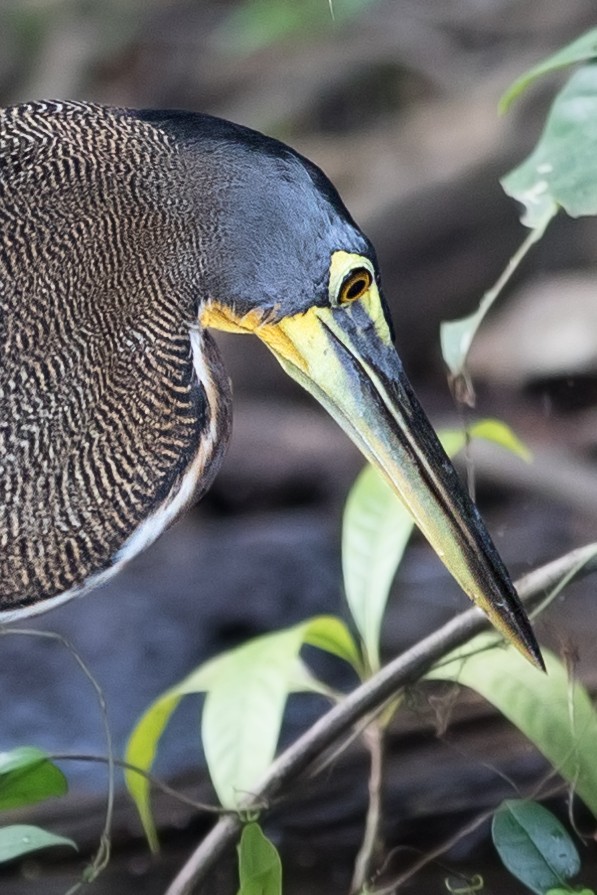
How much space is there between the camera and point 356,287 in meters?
1.53

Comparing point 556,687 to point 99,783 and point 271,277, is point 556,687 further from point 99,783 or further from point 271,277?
point 99,783

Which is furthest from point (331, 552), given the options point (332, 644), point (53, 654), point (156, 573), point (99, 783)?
point (332, 644)

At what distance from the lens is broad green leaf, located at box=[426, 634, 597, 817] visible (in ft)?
5.04

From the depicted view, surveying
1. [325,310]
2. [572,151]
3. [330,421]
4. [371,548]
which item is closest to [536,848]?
[371,548]

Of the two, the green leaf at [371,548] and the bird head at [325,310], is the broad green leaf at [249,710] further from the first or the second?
the bird head at [325,310]

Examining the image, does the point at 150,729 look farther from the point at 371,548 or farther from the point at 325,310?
the point at 325,310

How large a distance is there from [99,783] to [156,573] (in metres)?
0.73

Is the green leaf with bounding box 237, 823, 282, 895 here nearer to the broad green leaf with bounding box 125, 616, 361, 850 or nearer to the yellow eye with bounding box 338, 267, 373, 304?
the broad green leaf with bounding box 125, 616, 361, 850

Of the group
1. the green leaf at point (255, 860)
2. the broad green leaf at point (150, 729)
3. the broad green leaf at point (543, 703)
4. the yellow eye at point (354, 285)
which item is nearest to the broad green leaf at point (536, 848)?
→ the broad green leaf at point (543, 703)

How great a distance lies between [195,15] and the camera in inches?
206

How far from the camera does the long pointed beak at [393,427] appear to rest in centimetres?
155

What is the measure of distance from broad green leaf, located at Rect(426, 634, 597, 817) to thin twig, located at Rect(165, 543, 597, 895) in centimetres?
A: 6

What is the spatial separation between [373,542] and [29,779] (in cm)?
49

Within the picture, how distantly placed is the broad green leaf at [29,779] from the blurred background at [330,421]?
510mm
